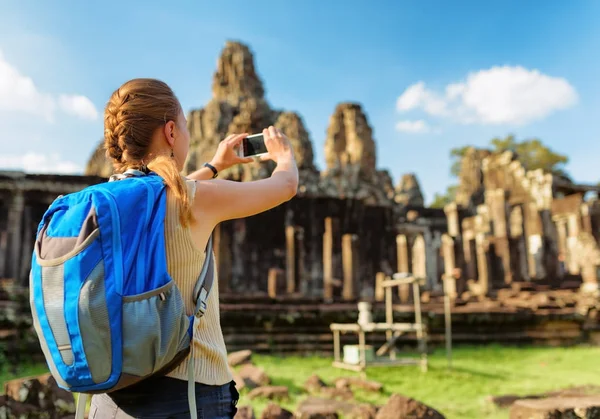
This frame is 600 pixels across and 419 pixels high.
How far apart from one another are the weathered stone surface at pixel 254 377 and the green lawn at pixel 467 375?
28 centimetres

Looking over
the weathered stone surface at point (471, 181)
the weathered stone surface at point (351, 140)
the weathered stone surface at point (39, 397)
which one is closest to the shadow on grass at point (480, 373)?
the weathered stone surface at point (39, 397)

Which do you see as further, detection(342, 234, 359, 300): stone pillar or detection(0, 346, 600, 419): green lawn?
detection(342, 234, 359, 300): stone pillar

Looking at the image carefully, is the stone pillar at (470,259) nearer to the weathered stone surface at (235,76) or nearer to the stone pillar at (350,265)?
the stone pillar at (350,265)

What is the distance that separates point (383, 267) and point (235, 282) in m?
4.68

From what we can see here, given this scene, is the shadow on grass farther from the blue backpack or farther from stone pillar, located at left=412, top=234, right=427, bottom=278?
stone pillar, located at left=412, top=234, right=427, bottom=278

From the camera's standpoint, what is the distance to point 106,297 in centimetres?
112

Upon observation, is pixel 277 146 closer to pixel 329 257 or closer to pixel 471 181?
pixel 329 257

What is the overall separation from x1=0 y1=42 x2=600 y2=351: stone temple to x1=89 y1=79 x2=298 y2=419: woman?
436mm

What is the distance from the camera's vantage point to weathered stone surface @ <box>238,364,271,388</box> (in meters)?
5.63

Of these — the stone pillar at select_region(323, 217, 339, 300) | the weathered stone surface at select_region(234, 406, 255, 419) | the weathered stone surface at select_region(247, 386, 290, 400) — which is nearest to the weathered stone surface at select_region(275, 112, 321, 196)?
the stone pillar at select_region(323, 217, 339, 300)

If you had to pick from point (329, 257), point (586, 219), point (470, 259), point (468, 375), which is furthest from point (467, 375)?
point (586, 219)

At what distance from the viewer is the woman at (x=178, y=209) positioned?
1253mm

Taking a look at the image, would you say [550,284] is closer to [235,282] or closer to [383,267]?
[383,267]

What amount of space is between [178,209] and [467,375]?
20.5 ft
